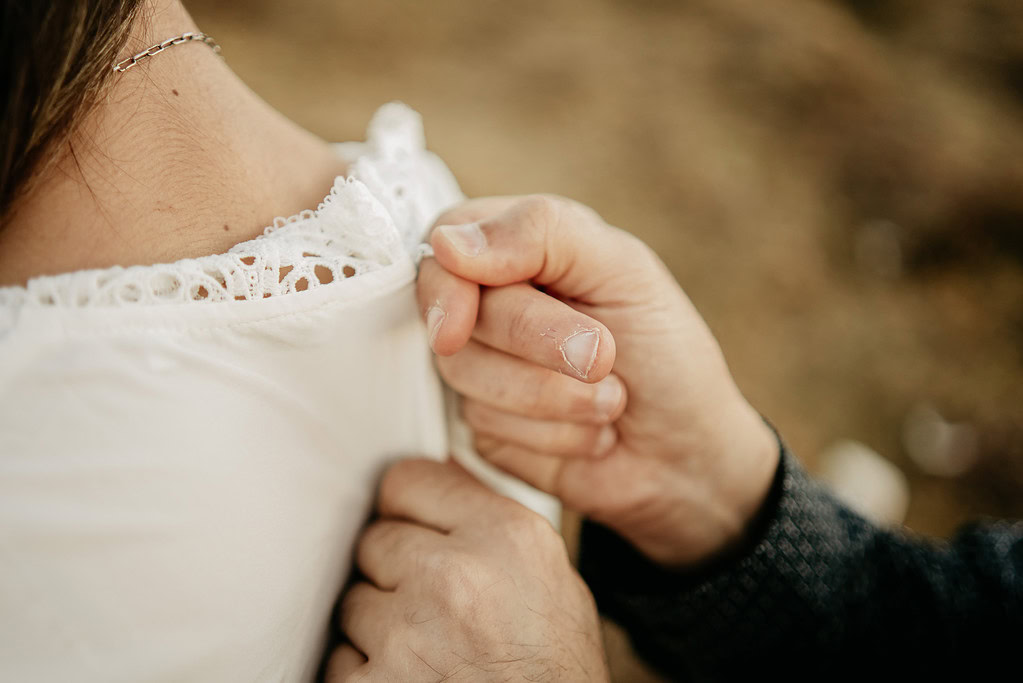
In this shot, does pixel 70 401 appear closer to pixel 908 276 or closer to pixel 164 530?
pixel 164 530

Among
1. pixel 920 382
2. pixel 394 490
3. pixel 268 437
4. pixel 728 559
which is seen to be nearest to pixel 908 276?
pixel 920 382

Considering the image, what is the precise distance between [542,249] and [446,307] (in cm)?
15

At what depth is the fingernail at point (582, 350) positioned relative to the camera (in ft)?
2.24

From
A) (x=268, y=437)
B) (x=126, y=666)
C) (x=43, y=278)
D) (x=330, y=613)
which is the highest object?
(x=43, y=278)

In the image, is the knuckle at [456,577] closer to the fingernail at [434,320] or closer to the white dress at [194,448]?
the white dress at [194,448]

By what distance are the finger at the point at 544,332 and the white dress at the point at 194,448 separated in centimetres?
11

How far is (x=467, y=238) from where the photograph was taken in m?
0.73

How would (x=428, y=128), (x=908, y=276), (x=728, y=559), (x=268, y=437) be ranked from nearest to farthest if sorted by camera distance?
(x=268, y=437)
(x=728, y=559)
(x=908, y=276)
(x=428, y=128)

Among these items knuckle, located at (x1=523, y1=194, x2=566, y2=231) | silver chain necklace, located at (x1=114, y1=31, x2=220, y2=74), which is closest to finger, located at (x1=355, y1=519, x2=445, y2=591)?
knuckle, located at (x1=523, y1=194, x2=566, y2=231)

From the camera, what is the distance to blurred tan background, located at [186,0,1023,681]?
2457 millimetres

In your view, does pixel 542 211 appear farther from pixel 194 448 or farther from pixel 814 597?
pixel 814 597

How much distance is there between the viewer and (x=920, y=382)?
2508mm

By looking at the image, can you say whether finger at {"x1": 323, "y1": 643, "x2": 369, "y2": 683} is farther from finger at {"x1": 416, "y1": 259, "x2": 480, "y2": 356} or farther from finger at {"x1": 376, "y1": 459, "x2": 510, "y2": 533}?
finger at {"x1": 416, "y1": 259, "x2": 480, "y2": 356}

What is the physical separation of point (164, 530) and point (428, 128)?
2855 mm
